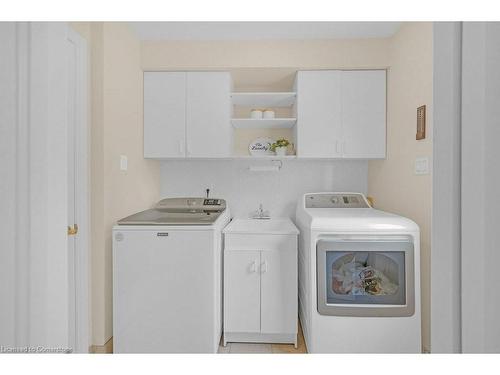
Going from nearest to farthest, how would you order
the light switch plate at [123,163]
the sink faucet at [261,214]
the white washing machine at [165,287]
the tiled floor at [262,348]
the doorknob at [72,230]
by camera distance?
1. the doorknob at [72,230]
2. the white washing machine at [165,287]
3. the tiled floor at [262,348]
4. the light switch plate at [123,163]
5. the sink faucet at [261,214]

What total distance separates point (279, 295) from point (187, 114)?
164 cm

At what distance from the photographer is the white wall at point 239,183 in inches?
113

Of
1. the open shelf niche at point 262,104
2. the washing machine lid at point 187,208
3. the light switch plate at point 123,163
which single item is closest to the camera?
the light switch plate at point 123,163

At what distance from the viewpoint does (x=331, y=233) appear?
6.18 ft

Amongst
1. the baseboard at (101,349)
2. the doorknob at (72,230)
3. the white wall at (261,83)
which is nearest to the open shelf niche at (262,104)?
the white wall at (261,83)

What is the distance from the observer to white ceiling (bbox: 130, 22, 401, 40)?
7.30 ft

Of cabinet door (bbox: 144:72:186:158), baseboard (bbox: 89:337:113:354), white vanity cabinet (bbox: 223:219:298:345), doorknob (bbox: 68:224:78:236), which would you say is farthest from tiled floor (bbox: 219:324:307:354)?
cabinet door (bbox: 144:72:186:158)

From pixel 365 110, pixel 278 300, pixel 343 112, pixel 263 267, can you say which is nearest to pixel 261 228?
pixel 263 267

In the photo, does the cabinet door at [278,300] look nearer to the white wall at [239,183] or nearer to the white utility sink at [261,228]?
the white utility sink at [261,228]

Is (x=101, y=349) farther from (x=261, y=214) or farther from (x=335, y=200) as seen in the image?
(x=335, y=200)

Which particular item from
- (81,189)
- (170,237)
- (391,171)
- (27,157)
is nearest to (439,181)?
(27,157)

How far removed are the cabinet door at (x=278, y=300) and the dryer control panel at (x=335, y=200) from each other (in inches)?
30.4

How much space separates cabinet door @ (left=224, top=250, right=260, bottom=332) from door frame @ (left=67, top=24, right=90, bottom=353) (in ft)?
2.98

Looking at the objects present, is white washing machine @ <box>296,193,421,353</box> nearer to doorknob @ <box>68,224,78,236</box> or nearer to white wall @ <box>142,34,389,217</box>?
white wall @ <box>142,34,389,217</box>
